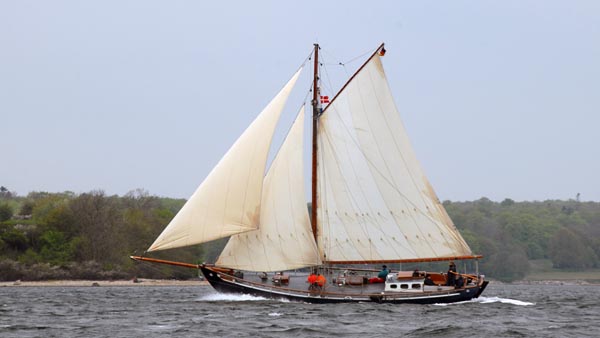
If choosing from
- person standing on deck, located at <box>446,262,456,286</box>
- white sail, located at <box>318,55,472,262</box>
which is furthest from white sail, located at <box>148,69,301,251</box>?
person standing on deck, located at <box>446,262,456,286</box>

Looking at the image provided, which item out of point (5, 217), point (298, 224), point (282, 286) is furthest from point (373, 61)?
point (5, 217)

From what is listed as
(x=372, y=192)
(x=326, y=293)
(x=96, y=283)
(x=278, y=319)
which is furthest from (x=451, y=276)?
(x=96, y=283)

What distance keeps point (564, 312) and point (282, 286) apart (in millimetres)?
15978

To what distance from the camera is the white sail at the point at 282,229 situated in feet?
184

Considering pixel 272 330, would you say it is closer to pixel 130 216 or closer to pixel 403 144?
pixel 403 144

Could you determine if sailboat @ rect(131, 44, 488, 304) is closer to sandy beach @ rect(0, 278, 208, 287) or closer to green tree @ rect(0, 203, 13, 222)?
sandy beach @ rect(0, 278, 208, 287)

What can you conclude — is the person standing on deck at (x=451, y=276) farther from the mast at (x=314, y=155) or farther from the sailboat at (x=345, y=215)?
the mast at (x=314, y=155)

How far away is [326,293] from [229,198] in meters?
7.80

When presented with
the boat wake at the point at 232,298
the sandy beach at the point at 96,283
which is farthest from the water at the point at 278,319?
the sandy beach at the point at 96,283

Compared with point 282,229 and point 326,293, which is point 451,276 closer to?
point 326,293

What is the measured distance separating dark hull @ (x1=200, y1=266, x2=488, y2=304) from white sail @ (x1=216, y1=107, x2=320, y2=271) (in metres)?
1.08

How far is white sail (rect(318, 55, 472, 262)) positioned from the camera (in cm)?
5769

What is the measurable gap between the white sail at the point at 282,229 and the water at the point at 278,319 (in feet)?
7.49

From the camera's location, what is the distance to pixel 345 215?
57.9 metres
